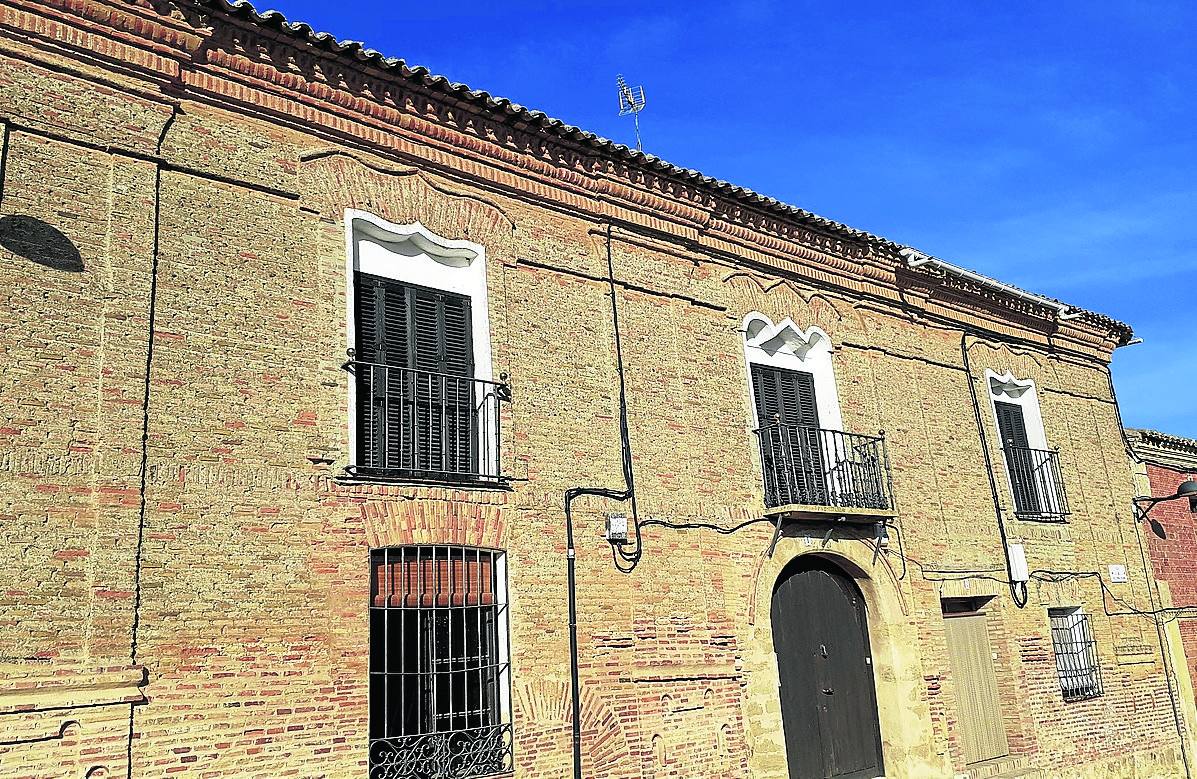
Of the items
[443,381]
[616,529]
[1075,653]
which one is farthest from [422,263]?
[1075,653]

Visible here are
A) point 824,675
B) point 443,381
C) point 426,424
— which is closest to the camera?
point 426,424

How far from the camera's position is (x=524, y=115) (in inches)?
363

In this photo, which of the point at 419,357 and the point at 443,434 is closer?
the point at 443,434

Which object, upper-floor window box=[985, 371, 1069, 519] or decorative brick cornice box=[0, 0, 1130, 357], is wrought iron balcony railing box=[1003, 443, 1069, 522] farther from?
decorative brick cornice box=[0, 0, 1130, 357]

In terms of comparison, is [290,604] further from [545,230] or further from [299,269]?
[545,230]

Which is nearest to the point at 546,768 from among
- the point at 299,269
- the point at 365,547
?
the point at 365,547

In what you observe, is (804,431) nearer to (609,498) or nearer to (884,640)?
(884,640)

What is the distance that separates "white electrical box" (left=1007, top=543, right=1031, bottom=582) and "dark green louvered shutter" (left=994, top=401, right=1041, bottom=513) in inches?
28.7

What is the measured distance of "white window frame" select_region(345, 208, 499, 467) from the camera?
8281mm

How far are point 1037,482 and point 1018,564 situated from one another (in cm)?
165

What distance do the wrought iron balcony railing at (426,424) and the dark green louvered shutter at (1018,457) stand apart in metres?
7.75

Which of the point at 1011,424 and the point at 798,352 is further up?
the point at 798,352

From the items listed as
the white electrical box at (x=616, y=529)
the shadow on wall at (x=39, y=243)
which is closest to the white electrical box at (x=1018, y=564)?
the white electrical box at (x=616, y=529)

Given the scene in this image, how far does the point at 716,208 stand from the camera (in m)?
10.9
